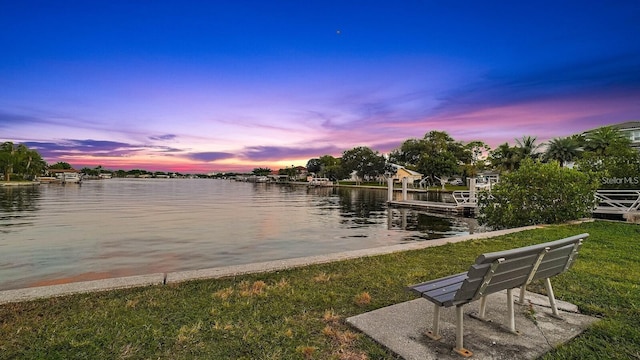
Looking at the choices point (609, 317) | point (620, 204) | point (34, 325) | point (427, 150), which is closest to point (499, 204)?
point (620, 204)

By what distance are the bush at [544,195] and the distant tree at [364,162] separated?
8057 centimetres

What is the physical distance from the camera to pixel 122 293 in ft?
15.8

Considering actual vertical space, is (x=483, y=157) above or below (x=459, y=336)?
above

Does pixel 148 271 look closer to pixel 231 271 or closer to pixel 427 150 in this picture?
pixel 231 271

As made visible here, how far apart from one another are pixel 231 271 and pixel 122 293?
1.63 m

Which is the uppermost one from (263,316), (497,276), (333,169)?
(333,169)

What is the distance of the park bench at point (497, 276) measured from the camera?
3.01 metres

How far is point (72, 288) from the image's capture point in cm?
490

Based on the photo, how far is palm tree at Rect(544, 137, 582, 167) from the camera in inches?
2046

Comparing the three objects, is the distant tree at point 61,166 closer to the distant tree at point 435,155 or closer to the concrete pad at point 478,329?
the distant tree at point 435,155

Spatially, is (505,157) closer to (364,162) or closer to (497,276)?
(364,162)

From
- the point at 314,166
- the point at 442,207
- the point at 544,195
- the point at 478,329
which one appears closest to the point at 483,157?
the point at 442,207

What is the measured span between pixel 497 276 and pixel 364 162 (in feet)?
309

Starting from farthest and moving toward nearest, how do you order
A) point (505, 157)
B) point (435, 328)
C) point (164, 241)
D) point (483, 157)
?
1. point (483, 157)
2. point (505, 157)
3. point (164, 241)
4. point (435, 328)
